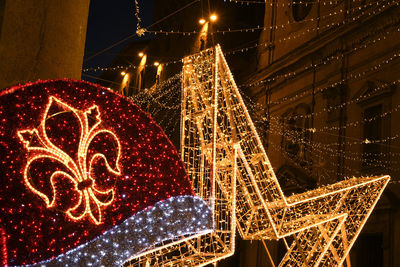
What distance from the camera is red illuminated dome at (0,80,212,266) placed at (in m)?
2.77

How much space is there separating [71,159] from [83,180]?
0.15 m

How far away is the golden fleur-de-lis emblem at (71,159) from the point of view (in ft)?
9.43

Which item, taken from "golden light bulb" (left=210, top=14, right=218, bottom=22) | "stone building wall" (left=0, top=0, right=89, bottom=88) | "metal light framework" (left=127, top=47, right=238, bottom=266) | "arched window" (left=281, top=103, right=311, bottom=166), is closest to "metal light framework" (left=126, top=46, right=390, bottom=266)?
"metal light framework" (left=127, top=47, right=238, bottom=266)

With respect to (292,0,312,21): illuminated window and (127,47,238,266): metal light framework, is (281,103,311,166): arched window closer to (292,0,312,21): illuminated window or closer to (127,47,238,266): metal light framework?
(292,0,312,21): illuminated window

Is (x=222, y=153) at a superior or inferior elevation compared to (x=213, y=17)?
inferior

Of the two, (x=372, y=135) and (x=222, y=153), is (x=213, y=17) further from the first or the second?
(x=222, y=153)

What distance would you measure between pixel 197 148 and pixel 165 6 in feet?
106

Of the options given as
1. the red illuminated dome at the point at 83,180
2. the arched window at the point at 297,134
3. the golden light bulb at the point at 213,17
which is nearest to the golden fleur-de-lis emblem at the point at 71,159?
the red illuminated dome at the point at 83,180

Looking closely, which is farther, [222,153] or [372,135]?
[372,135]

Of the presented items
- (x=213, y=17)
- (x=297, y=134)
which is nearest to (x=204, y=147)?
(x=297, y=134)

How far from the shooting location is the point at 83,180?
3014mm

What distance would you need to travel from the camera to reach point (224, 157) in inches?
204

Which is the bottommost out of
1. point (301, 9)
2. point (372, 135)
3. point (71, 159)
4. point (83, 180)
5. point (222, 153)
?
point (83, 180)

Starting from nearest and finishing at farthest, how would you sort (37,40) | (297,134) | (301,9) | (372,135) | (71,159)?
(71,159)
(37,40)
(372,135)
(297,134)
(301,9)
